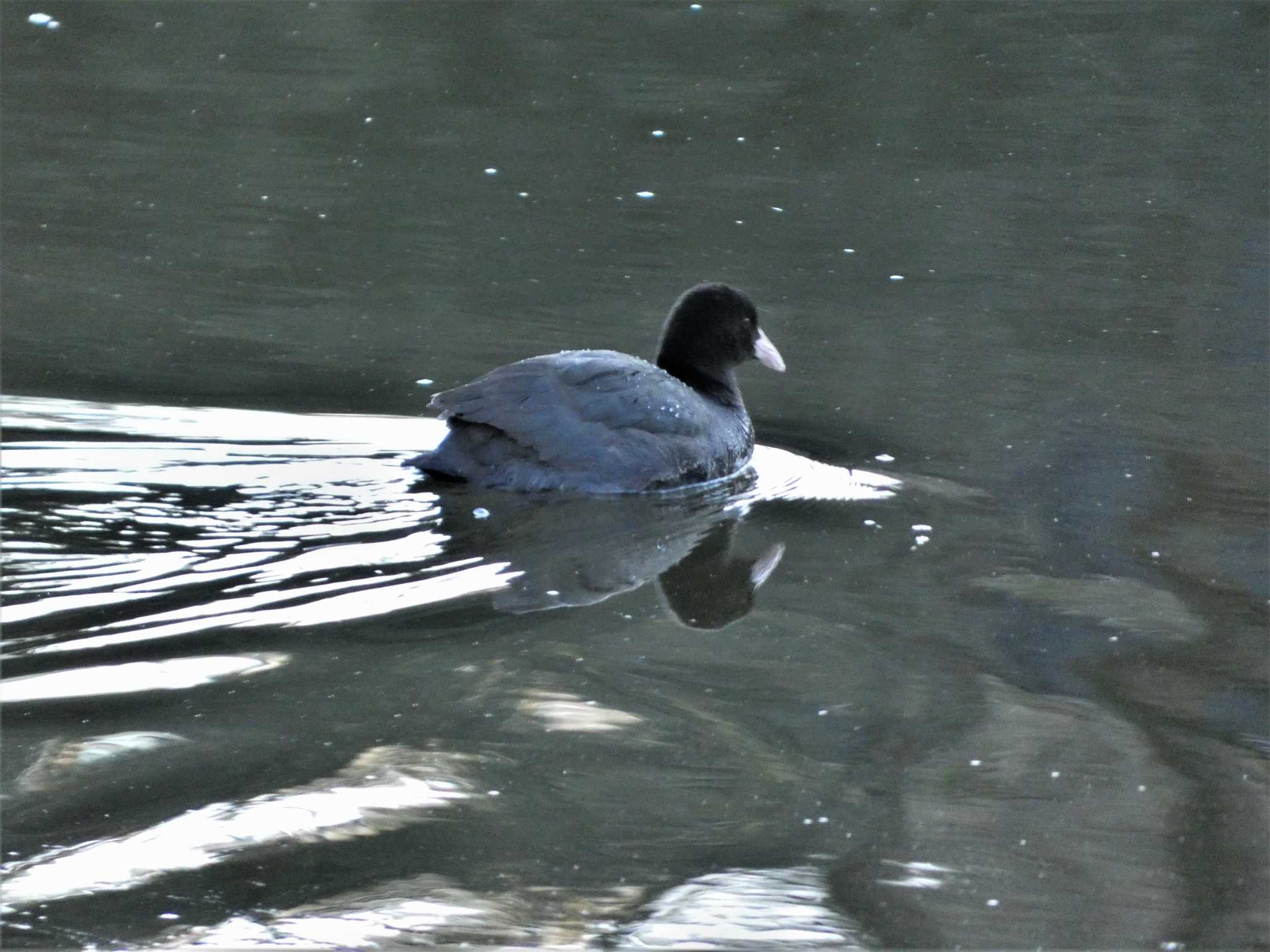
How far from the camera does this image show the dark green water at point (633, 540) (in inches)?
163

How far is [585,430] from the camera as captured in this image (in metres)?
6.98

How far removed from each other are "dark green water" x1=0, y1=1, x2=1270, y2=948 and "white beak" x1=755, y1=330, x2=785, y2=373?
11.8 inches

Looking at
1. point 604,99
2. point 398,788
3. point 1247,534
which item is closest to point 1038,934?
point 398,788

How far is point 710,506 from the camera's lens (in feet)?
23.2

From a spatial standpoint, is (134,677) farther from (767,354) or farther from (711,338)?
(767,354)

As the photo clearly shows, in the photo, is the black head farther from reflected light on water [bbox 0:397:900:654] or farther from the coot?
reflected light on water [bbox 0:397:900:654]

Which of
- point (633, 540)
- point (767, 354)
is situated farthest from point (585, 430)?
point (767, 354)

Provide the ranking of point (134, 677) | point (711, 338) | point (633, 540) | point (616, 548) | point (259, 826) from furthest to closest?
point (711, 338) → point (633, 540) → point (616, 548) → point (134, 677) → point (259, 826)

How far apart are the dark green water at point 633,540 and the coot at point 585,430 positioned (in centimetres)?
16

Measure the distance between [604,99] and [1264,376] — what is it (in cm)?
669

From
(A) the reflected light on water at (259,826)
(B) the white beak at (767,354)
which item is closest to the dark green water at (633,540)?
(A) the reflected light on water at (259,826)

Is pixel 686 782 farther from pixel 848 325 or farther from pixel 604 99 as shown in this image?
pixel 604 99

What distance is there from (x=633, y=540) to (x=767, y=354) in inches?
68.1

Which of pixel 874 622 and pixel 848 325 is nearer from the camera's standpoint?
pixel 874 622
